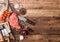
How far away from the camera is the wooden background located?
6.91ft

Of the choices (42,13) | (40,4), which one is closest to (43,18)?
(42,13)

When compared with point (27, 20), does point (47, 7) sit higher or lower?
higher

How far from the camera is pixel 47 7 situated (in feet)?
6.93

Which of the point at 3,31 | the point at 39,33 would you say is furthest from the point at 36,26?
the point at 3,31

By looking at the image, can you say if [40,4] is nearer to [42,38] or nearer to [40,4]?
[40,4]

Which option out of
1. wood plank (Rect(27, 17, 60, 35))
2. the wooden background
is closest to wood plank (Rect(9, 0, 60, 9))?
the wooden background

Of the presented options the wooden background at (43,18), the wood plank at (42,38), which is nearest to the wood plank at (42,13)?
the wooden background at (43,18)

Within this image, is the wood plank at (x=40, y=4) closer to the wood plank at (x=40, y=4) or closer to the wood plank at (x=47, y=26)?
the wood plank at (x=40, y=4)

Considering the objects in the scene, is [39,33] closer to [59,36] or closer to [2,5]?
[59,36]

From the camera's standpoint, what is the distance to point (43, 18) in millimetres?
2121

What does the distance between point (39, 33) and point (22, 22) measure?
0.25 metres

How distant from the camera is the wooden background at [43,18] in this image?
211 centimetres

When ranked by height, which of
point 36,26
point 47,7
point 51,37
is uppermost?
point 47,7

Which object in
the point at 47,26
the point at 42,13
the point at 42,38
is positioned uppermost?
the point at 42,13
